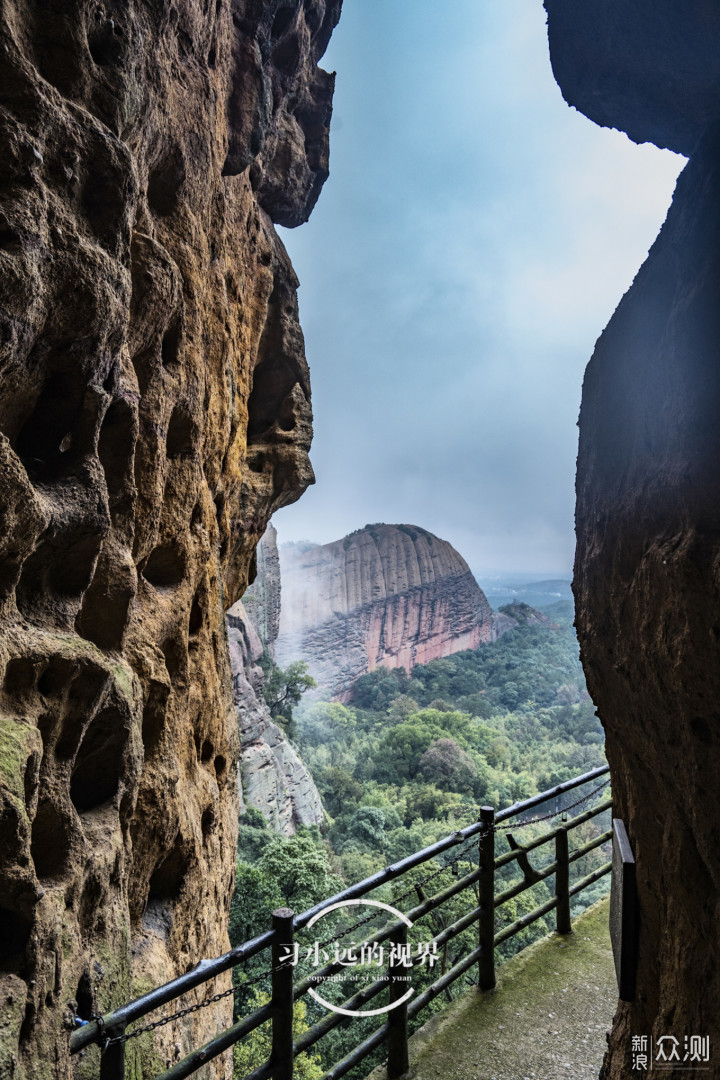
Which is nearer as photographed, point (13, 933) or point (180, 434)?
point (13, 933)

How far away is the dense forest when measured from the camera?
13650 mm

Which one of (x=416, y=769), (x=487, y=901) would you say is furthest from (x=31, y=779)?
(x=416, y=769)

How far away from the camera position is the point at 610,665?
2969 mm

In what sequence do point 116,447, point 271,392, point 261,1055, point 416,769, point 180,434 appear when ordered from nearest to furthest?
point 116,447 → point 180,434 → point 271,392 → point 261,1055 → point 416,769

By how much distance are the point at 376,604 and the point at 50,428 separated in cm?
5984

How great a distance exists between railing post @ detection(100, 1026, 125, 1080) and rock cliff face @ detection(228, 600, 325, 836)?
64.2 ft

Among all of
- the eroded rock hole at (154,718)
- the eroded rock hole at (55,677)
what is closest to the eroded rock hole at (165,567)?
the eroded rock hole at (154,718)

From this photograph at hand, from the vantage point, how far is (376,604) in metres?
62.3

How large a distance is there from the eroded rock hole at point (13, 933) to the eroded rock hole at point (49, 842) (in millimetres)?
451

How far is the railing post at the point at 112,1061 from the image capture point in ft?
7.44

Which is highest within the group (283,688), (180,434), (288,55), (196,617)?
(288,55)

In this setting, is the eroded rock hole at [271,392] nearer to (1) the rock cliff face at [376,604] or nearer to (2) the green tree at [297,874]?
(2) the green tree at [297,874]

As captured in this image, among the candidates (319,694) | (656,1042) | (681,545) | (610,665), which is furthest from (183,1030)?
(319,694)

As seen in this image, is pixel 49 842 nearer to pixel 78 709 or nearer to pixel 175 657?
pixel 78 709
